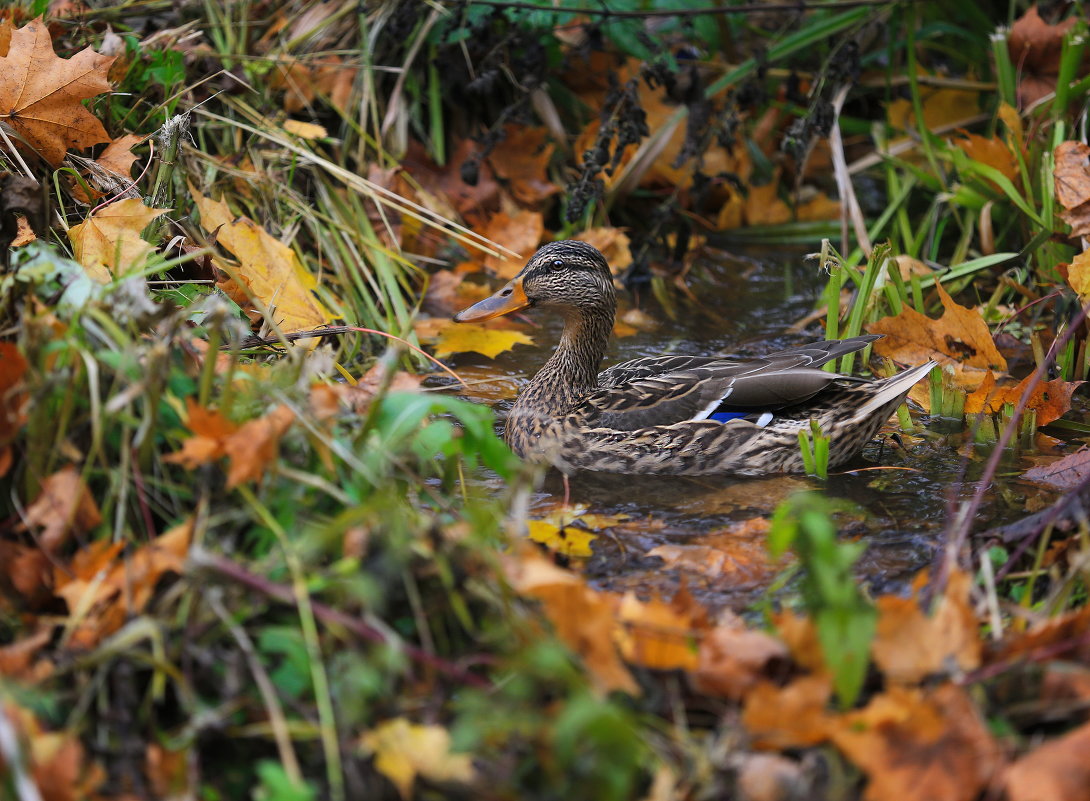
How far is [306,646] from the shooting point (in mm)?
2471

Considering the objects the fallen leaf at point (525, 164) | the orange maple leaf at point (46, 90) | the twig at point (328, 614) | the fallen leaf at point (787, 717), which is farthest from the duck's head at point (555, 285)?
the fallen leaf at point (787, 717)

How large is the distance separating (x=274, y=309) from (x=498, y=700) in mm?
2601

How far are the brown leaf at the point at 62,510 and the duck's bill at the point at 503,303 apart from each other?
95.9 inches

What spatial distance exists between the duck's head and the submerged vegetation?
1.50ft

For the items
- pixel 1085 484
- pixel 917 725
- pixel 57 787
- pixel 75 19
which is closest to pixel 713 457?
pixel 1085 484

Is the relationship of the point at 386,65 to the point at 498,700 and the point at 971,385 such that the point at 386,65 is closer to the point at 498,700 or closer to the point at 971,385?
the point at 971,385

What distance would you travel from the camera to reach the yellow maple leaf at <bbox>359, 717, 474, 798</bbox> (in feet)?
7.43

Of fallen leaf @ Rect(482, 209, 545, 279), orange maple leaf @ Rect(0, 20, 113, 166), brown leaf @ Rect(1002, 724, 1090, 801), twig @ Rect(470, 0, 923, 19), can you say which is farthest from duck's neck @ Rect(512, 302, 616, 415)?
brown leaf @ Rect(1002, 724, 1090, 801)

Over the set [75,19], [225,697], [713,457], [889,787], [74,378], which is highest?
[75,19]

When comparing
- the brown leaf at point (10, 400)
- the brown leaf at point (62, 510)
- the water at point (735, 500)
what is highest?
the brown leaf at point (10, 400)

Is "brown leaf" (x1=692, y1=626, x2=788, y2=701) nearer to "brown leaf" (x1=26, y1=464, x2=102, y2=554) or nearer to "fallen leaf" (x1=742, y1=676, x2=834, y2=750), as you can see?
"fallen leaf" (x1=742, y1=676, x2=834, y2=750)

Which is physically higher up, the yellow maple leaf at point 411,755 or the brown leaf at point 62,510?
the brown leaf at point 62,510

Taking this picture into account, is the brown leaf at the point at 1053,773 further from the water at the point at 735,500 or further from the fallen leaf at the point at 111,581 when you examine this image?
Answer: the fallen leaf at the point at 111,581

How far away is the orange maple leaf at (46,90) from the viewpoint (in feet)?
13.9
